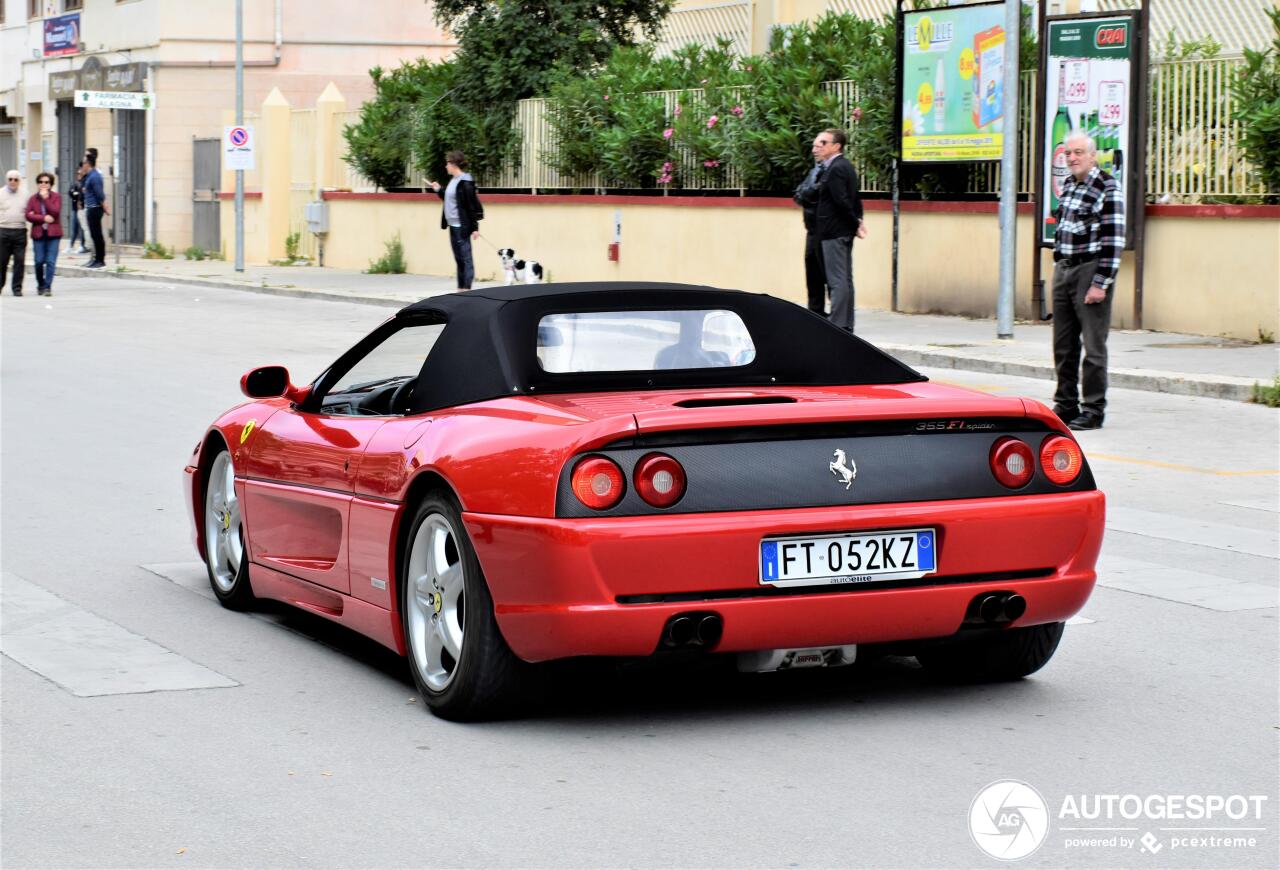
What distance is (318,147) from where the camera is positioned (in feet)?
123

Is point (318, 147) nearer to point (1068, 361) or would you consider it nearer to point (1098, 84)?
point (1098, 84)

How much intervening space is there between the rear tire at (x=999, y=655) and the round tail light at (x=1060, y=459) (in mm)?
493

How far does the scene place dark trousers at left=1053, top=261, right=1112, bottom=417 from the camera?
12938 millimetres

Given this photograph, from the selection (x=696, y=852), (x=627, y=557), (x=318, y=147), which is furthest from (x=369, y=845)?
(x=318, y=147)

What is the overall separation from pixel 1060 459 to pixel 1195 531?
146 inches

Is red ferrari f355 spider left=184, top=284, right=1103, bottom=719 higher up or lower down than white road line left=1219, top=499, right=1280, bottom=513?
higher up

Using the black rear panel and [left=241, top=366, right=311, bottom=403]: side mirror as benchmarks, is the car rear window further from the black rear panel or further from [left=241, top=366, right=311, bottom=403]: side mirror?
[left=241, top=366, right=311, bottom=403]: side mirror

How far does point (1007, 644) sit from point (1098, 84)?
1535cm

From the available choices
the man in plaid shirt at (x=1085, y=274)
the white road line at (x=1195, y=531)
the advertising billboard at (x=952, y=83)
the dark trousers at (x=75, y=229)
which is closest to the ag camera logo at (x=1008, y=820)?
the white road line at (x=1195, y=531)

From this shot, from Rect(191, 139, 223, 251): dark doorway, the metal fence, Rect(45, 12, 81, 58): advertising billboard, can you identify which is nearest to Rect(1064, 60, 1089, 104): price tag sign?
the metal fence

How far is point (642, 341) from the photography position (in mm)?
6410

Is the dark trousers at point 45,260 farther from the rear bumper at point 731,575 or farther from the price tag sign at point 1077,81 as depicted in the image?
the rear bumper at point 731,575

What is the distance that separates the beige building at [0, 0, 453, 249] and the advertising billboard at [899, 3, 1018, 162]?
21796 mm

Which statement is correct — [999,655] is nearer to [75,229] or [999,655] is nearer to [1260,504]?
[1260,504]
